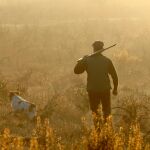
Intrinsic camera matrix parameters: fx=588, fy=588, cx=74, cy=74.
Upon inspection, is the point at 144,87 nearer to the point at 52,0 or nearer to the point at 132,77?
the point at 132,77

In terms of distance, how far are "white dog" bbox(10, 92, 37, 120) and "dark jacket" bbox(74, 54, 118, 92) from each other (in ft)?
8.68

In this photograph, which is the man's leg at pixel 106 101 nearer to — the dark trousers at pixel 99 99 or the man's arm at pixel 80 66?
the dark trousers at pixel 99 99

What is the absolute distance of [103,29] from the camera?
2562 centimetres

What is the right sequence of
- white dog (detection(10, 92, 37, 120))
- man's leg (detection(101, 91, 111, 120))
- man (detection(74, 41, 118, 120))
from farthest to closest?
white dog (detection(10, 92, 37, 120)) < man's leg (detection(101, 91, 111, 120)) < man (detection(74, 41, 118, 120))

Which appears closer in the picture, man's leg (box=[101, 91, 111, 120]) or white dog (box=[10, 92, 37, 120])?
man's leg (box=[101, 91, 111, 120])

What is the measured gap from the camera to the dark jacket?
9.98 m

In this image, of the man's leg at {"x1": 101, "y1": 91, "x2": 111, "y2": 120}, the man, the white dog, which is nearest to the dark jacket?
the man

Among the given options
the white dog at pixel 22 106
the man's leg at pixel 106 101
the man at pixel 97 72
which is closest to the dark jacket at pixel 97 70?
the man at pixel 97 72

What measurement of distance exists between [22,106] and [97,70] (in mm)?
3183

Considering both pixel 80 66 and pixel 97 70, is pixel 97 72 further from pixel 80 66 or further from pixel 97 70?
pixel 80 66

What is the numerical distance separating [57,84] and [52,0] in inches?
711

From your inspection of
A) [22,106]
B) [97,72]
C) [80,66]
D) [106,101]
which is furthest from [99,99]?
[22,106]

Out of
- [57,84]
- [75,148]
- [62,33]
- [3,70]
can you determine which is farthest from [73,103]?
[62,33]

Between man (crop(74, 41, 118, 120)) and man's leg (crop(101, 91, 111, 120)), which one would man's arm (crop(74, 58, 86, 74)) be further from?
man's leg (crop(101, 91, 111, 120))
